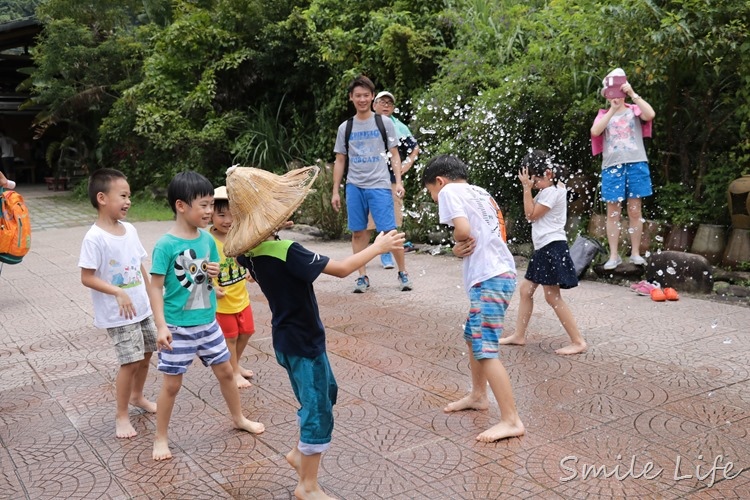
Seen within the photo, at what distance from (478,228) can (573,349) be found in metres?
1.60

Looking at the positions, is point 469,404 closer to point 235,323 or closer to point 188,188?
point 235,323

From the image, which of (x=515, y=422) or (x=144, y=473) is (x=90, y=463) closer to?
(x=144, y=473)

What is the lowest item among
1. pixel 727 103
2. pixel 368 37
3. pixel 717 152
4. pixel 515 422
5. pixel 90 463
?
pixel 90 463

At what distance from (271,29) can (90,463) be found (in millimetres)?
11919

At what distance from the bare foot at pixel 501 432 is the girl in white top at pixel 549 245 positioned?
141 cm

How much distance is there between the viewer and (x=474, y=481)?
3.21 metres

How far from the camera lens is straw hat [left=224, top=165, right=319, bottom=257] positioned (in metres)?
3.04

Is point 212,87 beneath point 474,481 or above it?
above

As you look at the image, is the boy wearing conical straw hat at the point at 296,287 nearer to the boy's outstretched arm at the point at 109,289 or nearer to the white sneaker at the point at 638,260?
the boy's outstretched arm at the point at 109,289

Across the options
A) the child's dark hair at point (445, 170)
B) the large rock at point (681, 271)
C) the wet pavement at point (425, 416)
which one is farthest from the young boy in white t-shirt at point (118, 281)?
the large rock at point (681, 271)

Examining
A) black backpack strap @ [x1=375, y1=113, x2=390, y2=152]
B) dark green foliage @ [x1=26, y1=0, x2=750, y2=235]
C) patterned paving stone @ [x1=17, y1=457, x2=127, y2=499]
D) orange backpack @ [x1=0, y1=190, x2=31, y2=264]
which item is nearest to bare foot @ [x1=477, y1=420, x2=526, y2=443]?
patterned paving stone @ [x1=17, y1=457, x2=127, y2=499]

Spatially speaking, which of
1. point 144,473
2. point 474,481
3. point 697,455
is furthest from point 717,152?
point 144,473

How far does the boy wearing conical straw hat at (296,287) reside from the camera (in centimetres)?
302

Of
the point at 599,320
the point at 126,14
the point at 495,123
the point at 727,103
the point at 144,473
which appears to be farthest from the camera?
the point at 126,14
